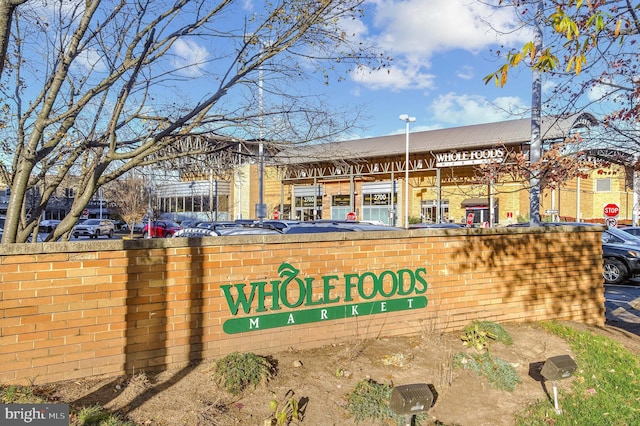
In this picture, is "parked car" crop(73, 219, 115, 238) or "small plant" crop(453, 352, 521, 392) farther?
"parked car" crop(73, 219, 115, 238)

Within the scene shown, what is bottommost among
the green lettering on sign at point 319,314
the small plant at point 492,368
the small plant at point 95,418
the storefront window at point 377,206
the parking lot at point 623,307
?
the parking lot at point 623,307

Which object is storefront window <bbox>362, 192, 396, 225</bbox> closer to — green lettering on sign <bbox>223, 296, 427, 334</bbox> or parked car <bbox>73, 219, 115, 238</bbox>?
parked car <bbox>73, 219, 115, 238</bbox>

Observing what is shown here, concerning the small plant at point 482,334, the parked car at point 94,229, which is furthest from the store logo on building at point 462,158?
the small plant at point 482,334

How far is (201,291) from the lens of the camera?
4.93 metres

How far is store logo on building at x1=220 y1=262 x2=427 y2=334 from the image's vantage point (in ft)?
17.0

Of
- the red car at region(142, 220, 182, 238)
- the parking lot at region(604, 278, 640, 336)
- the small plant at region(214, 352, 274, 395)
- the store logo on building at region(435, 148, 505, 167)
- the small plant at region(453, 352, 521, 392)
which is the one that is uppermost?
the store logo on building at region(435, 148, 505, 167)

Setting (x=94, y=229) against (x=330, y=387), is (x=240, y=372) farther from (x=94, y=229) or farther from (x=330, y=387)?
(x=94, y=229)

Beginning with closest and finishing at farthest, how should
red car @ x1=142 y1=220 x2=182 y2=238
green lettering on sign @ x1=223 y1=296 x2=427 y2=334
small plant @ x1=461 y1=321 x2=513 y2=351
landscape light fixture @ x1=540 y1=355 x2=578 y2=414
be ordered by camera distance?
landscape light fixture @ x1=540 y1=355 x2=578 y2=414
green lettering on sign @ x1=223 y1=296 x2=427 y2=334
small plant @ x1=461 y1=321 x2=513 y2=351
red car @ x1=142 y1=220 x2=182 y2=238

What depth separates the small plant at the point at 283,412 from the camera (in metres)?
3.86

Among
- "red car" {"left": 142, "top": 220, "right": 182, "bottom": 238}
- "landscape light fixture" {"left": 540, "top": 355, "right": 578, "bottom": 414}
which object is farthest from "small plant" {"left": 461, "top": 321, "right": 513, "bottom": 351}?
"red car" {"left": 142, "top": 220, "right": 182, "bottom": 238}

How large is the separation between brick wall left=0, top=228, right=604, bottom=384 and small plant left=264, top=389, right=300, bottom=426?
3.75ft

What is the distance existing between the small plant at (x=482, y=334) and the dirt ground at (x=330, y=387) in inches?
4.1

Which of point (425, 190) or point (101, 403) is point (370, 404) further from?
point (425, 190)

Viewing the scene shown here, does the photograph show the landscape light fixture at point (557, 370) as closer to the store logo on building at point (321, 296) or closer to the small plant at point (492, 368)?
the small plant at point (492, 368)
